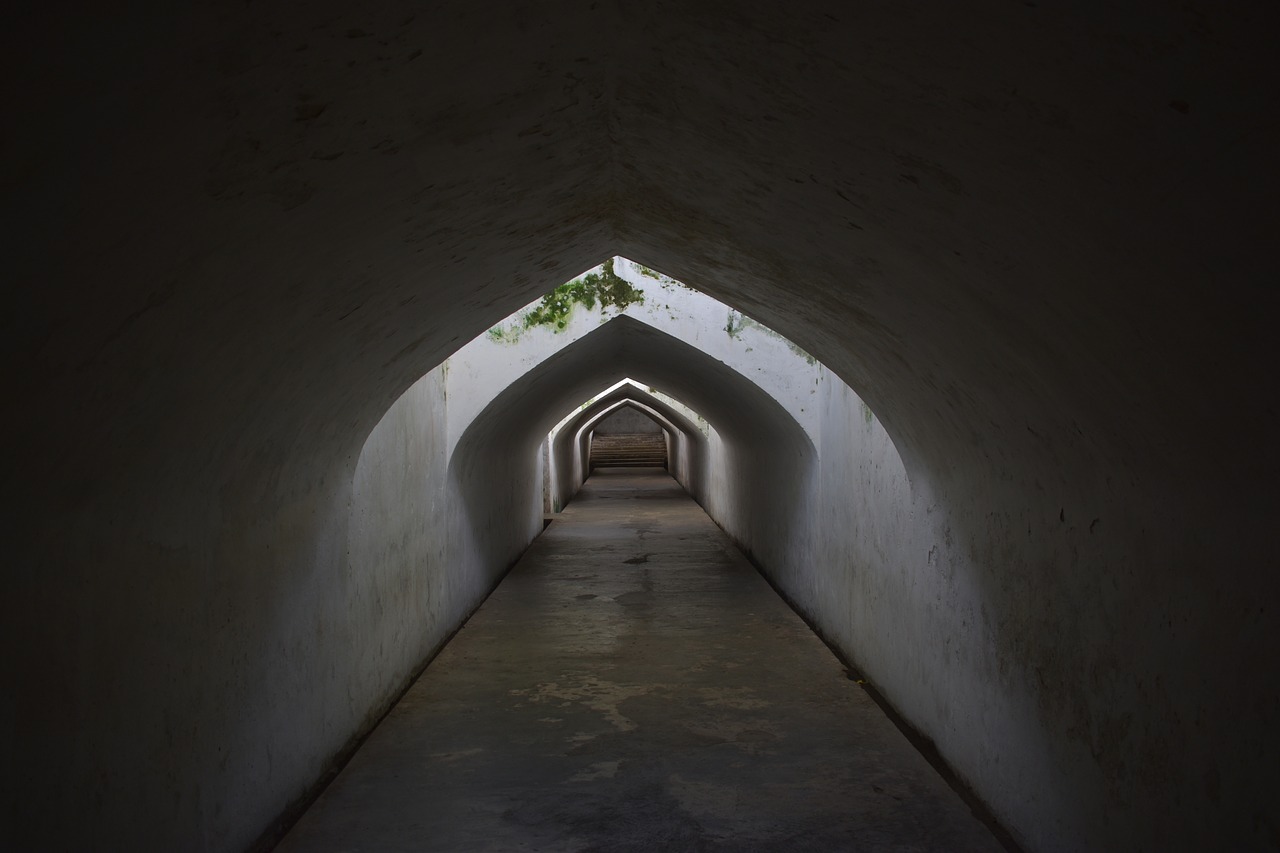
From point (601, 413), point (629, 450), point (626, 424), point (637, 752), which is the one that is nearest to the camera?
point (637, 752)

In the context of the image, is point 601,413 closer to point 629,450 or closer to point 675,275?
point 629,450

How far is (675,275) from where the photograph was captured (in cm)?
553

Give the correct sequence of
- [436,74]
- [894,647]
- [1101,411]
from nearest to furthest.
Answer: [436,74]
[1101,411]
[894,647]

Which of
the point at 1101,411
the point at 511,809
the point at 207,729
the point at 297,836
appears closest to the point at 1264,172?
the point at 1101,411

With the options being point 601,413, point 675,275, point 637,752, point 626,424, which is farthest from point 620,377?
point 626,424

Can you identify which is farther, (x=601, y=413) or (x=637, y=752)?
(x=601, y=413)

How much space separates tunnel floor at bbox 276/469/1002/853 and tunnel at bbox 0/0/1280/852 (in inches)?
16.6

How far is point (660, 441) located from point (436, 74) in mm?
36366

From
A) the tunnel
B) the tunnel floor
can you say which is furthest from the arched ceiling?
the tunnel

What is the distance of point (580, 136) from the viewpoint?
10.4 ft

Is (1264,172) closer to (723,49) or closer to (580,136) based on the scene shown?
(723,49)

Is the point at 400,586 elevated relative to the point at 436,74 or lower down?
lower down

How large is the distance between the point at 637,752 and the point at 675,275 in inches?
113

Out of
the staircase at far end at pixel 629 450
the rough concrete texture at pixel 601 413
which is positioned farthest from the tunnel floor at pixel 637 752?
the staircase at far end at pixel 629 450
